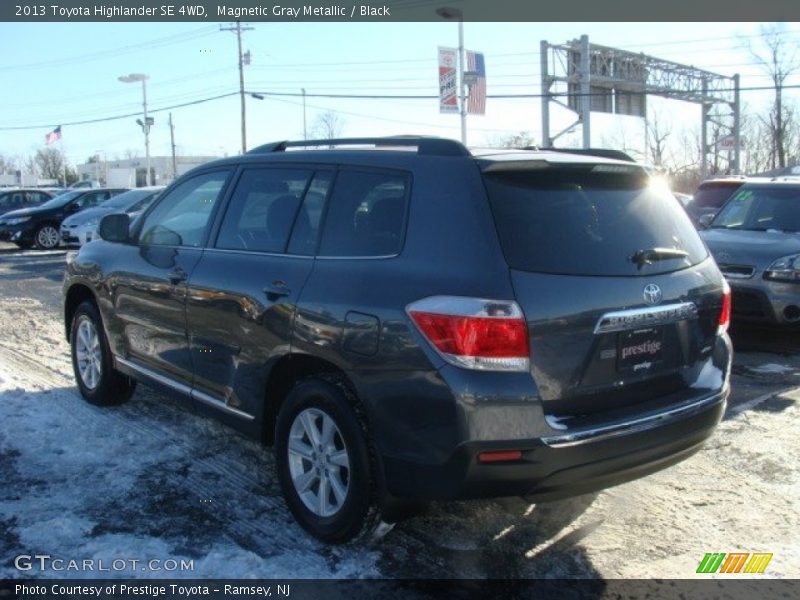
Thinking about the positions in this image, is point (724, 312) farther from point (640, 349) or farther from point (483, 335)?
point (483, 335)

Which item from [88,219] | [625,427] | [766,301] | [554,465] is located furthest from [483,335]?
[88,219]

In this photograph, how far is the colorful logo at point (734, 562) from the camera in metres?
3.42

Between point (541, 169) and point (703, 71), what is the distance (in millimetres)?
37220

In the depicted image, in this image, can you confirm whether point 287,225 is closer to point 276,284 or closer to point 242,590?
point 276,284

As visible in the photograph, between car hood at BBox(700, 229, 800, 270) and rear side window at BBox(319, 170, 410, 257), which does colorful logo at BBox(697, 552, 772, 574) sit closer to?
rear side window at BBox(319, 170, 410, 257)

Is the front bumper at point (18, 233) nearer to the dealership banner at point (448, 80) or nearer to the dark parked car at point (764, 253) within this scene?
the dealership banner at point (448, 80)

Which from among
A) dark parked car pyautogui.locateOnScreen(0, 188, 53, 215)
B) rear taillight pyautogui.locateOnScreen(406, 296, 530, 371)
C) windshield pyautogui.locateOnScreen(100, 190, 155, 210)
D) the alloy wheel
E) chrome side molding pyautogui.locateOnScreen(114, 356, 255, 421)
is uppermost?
dark parked car pyautogui.locateOnScreen(0, 188, 53, 215)

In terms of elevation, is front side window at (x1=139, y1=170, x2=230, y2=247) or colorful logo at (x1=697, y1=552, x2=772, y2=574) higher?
front side window at (x1=139, y1=170, x2=230, y2=247)

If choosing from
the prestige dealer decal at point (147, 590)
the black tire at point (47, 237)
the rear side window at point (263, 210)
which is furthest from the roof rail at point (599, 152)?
the black tire at point (47, 237)

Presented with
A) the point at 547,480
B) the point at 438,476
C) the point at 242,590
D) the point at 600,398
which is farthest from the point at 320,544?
the point at 600,398

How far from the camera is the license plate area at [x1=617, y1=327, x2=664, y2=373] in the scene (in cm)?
320

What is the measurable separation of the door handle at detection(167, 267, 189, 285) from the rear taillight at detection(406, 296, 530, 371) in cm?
204

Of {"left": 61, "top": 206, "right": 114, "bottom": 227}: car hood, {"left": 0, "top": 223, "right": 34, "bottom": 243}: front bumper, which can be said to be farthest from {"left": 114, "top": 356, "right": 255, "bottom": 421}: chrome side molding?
{"left": 0, "top": 223, "right": 34, "bottom": 243}: front bumper

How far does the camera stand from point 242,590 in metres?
3.21
